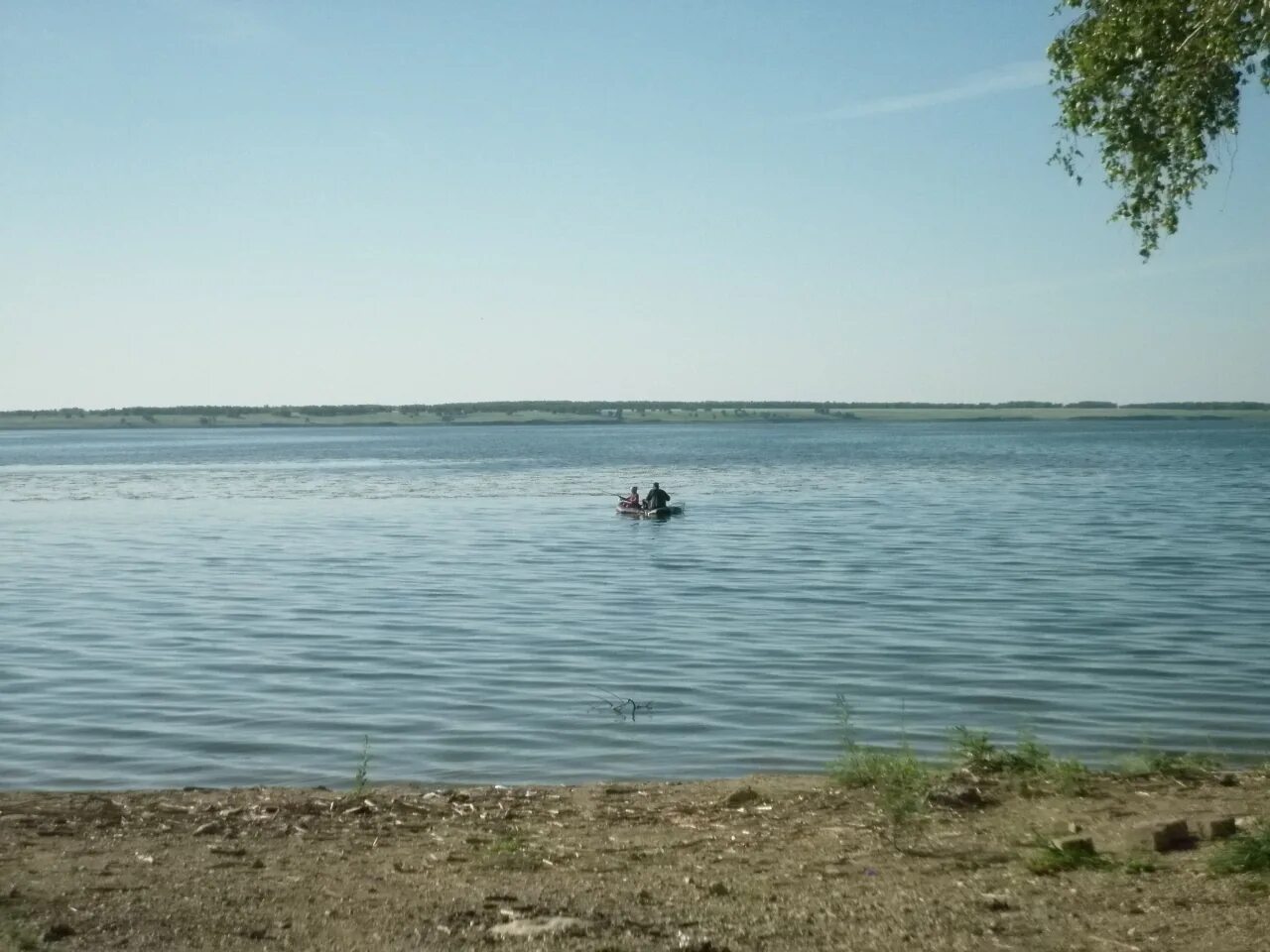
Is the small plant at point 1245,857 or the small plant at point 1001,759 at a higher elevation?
the small plant at point 1245,857

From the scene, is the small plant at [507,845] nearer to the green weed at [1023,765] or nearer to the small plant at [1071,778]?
the green weed at [1023,765]

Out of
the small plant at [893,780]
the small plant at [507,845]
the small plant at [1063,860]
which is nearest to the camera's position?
the small plant at [1063,860]

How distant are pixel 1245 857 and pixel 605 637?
1442 centimetres

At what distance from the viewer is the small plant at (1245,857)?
773 cm

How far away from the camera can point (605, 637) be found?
21781 mm

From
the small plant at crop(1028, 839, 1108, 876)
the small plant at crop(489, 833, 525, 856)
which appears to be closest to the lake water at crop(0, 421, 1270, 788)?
the small plant at crop(489, 833, 525, 856)

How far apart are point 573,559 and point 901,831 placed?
25.3 metres

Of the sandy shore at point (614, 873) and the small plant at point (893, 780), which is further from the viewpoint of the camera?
the small plant at point (893, 780)

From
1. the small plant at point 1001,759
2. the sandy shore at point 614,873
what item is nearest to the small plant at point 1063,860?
the sandy shore at point 614,873

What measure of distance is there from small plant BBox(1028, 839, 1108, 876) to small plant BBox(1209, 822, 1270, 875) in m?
0.60

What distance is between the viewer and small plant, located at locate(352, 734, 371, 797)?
1157cm

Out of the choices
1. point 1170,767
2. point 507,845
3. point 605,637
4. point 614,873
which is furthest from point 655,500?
point 614,873

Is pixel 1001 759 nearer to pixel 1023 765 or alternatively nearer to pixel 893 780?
pixel 1023 765

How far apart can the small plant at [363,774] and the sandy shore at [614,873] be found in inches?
8.0
